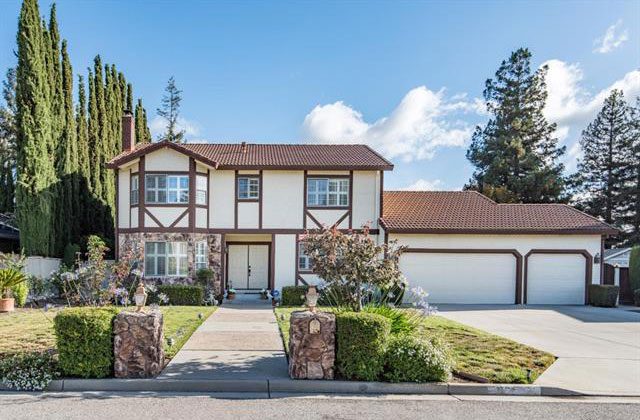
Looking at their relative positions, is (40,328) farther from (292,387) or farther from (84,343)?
(292,387)

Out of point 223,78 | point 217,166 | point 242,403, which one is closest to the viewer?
point 242,403

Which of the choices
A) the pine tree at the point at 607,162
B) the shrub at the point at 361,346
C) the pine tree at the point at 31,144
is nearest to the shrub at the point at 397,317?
the shrub at the point at 361,346

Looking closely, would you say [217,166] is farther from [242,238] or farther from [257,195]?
[242,238]

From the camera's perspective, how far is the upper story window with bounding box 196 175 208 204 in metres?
17.2

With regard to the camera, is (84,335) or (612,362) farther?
(612,362)

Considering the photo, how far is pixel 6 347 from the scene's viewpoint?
8.25 m

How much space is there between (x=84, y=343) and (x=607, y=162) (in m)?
41.4

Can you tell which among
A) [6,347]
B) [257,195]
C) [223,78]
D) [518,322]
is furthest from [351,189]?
[6,347]

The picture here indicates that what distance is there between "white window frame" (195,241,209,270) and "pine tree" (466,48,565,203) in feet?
76.4

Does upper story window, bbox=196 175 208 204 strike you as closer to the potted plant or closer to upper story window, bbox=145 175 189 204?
upper story window, bbox=145 175 189 204

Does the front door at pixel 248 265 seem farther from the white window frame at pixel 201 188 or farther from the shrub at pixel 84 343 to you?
the shrub at pixel 84 343

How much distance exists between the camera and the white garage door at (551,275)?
17641 millimetres

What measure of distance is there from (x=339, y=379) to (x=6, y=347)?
6518 mm

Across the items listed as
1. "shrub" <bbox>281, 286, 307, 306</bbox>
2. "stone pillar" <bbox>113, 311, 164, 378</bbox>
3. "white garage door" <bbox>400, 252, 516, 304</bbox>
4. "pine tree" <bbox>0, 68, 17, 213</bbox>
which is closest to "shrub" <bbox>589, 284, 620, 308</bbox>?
"white garage door" <bbox>400, 252, 516, 304</bbox>
